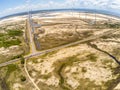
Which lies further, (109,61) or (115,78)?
(109,61)

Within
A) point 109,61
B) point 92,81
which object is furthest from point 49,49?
point 92,81

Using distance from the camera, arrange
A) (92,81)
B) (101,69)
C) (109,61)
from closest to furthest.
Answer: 1. (92,81)
2. (101,69)
3. (109,61)

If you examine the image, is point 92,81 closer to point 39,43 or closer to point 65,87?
point 65,87

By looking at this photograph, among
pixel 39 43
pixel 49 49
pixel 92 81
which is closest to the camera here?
pixel 92 81

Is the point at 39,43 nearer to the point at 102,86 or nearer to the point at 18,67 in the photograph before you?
the point at 18,67

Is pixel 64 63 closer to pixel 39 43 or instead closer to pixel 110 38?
pixel 39 43

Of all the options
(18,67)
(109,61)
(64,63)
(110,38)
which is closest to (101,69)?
(109,61)

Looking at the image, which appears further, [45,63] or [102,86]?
[45,63]

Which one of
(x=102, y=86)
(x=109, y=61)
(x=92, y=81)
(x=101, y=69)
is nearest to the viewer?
(x=102, y=86)

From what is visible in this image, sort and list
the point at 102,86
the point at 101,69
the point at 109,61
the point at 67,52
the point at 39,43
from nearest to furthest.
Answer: the point at 102,86, the point at 101,69, the point at 109,61, the point at 67,52, the point at 39,43
